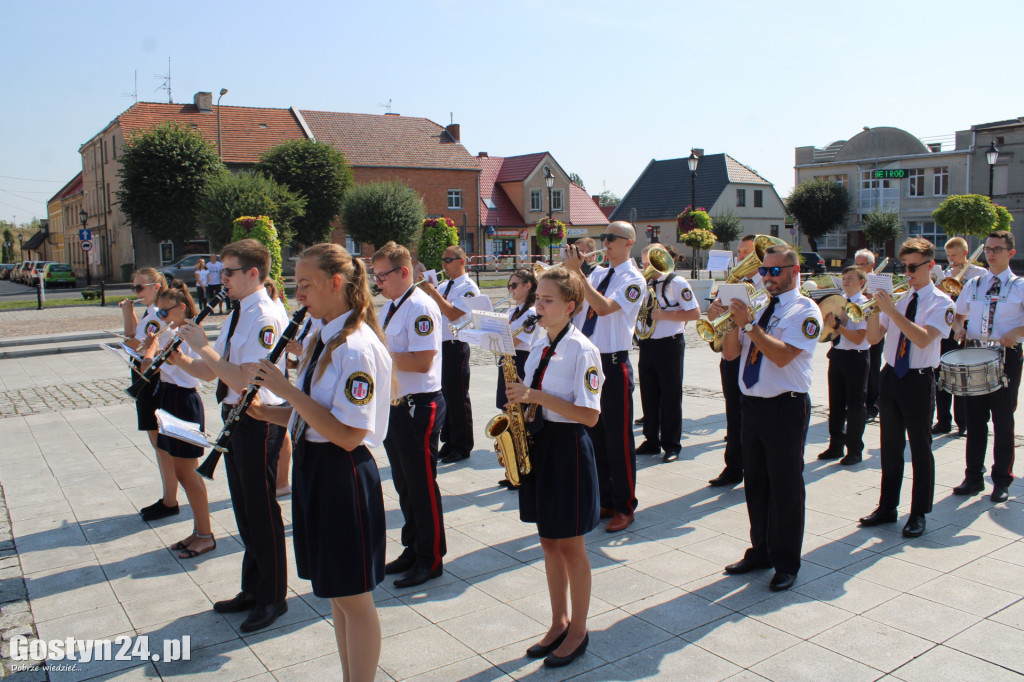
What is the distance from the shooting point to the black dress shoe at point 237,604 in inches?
169

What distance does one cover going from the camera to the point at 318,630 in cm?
406

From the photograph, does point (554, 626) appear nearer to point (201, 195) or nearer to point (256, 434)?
point (256, 434)

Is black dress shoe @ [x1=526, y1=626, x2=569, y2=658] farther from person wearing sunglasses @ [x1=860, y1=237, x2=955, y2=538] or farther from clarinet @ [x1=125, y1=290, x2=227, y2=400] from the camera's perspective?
person wearing sunglasses @ [x1=860, y1=237, x2=955, y2=538]

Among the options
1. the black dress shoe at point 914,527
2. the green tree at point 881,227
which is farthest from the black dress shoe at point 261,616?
the green tree at point 881,227

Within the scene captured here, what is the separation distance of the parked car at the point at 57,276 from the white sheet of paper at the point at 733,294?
44379 mm

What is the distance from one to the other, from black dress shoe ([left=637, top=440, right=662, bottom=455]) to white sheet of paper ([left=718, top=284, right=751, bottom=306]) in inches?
132

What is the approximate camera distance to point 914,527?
5.21m

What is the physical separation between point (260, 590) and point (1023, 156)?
177ft

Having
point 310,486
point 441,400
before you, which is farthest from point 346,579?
point 441,400

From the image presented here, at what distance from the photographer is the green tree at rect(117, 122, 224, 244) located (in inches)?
1373

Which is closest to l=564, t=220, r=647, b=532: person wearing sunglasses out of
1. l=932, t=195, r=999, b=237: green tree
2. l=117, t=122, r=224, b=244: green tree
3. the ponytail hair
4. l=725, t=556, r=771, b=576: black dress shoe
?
l=725, t=556, r=771, b=576: black dress shoe

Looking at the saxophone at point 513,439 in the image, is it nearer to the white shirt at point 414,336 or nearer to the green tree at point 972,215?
the white shirt at point 414,336

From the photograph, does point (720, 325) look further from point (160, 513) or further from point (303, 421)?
point (160, 513)

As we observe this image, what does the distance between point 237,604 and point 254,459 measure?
905mm
